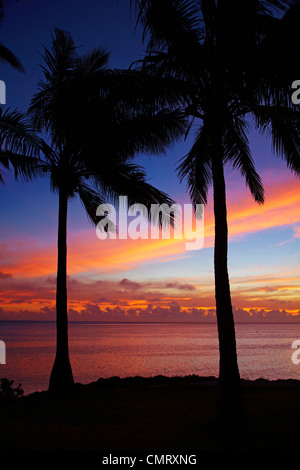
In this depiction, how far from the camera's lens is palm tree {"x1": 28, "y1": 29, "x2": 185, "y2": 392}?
968 centimetres

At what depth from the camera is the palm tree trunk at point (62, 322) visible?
11523mm

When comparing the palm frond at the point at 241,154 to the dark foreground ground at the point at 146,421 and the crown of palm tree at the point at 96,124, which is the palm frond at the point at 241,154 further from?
the dark foreground ground at the point at 146,421

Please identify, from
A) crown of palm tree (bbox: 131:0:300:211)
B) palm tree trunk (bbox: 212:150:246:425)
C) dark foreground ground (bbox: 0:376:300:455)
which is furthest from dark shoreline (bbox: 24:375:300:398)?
crown of palm tree (bbox: 131:0:300:211)

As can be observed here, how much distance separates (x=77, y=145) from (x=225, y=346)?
284 inches

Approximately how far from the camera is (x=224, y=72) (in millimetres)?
8031

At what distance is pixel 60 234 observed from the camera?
480 inches

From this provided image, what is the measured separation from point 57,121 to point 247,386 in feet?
30.6

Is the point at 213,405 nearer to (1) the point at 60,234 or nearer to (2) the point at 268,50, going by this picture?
(1) the point at 60,234

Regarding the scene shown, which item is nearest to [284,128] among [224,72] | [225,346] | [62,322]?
[224,72]

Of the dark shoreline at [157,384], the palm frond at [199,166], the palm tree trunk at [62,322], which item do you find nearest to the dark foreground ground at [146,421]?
the dark shoreline at [157,384]

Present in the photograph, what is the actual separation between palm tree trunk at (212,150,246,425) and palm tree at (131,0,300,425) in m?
0.02

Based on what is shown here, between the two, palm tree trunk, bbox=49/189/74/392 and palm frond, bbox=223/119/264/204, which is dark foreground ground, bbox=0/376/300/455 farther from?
palm frond, bbox=223/119/264/204

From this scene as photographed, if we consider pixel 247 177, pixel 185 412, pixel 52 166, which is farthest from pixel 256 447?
pixel 52 166

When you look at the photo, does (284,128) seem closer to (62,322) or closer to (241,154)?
(241,154)
